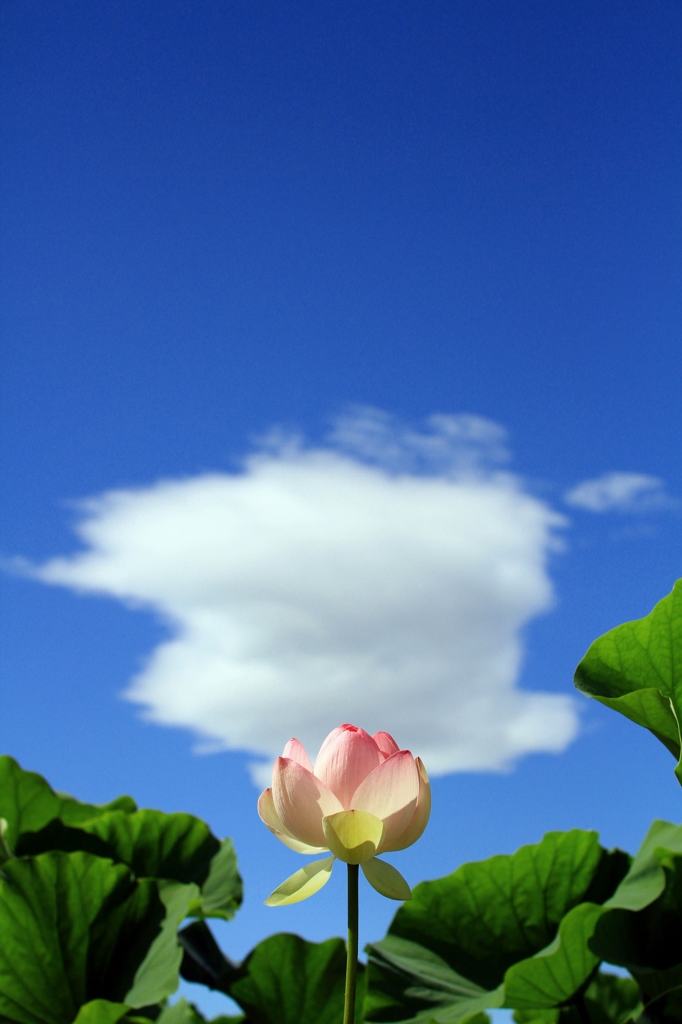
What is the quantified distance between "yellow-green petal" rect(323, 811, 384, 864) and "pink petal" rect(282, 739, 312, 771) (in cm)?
9

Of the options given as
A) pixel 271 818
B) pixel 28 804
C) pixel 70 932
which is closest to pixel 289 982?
pixel 70 932

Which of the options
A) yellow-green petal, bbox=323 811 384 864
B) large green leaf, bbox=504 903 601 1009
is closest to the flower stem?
yellow-green petal, bbox=323 811 384 864

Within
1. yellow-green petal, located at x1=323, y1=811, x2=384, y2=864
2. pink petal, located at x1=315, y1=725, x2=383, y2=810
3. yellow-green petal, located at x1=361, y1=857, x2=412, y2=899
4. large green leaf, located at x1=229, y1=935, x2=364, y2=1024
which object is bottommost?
large green leaf, located at x1=229, y1=935, x2=364, y2=1024

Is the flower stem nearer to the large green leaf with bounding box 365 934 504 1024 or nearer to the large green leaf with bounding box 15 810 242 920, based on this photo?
the large green leaf with bounding box 365 934 504 1024

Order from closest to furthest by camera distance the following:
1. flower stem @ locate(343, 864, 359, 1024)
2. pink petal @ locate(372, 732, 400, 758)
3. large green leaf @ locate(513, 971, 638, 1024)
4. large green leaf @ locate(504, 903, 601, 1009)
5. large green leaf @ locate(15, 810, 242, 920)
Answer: flower stem @ locate(343, 864, 359, 1024) < pink petal @ locate(372, 732, 400, 758) < large green leaf @ locate(504, 903, 601, 1009) < large green leaf @ locate(513, 971, 638, 1024) < large green leaf @ locate(15, 810, 242, 920)

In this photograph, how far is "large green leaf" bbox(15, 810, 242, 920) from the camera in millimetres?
1290

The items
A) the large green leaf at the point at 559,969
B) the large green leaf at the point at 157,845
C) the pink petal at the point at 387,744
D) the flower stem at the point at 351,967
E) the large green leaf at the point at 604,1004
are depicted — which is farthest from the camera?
the large green leaf at the point at 157,845

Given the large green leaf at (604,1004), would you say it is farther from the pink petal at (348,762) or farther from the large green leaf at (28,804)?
the large green leaf at (28,804)

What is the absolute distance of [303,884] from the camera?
2.53ft

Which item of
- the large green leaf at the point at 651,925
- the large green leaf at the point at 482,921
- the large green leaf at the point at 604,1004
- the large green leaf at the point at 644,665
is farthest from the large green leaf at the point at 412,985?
the large green leaf at the point at 644,665

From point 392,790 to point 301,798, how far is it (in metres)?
0.08

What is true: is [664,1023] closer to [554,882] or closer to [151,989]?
[554,882]

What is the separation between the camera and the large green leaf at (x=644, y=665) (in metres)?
1.12

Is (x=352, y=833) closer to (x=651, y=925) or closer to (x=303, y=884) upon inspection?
(x=303, y=884)
